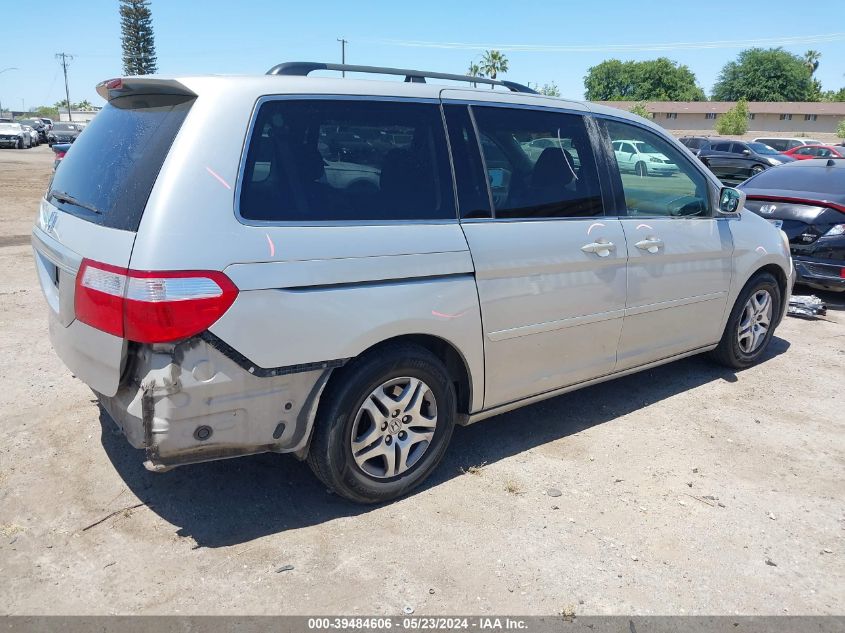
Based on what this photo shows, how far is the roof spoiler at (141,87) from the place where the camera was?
9.72 feet

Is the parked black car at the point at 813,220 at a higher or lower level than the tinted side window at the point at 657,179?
lower

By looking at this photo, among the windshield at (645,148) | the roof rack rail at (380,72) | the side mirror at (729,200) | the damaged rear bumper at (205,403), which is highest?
the roof rack rail at (380,72)

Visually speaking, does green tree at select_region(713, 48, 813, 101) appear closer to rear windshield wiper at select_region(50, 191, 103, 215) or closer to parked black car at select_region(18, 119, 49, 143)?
parked black car at select_region(18, 119, 49, 143)

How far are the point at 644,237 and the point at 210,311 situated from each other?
278 cm

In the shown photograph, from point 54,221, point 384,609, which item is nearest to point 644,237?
point 384,609

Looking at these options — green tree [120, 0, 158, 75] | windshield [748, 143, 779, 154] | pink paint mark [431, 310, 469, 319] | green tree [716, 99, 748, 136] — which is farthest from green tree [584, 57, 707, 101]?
pink paint mark [431, 310, 469, 319]

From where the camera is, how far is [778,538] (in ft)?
10.8

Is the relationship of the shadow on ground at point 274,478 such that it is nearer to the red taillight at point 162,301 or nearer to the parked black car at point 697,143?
the red taillight at point 162,301

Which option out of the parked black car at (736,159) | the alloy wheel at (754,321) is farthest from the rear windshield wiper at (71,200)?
the parked black car at (736,159)

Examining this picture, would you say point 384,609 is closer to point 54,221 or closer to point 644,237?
point 54,221

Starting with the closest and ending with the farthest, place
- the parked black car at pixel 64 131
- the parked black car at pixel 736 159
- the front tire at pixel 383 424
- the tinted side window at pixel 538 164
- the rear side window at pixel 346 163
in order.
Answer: the rear side window at pixel 346 163 → the front tire at pixel 383 424 → the tinted side window at pixel 538 164 → the parked black car at pixel 736 159 → the parked black car at pixel 64 131

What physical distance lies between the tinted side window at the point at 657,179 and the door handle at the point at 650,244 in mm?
188

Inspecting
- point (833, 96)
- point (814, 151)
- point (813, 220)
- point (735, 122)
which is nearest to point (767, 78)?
point (833, 96)

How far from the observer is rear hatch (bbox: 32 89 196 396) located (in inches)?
110
